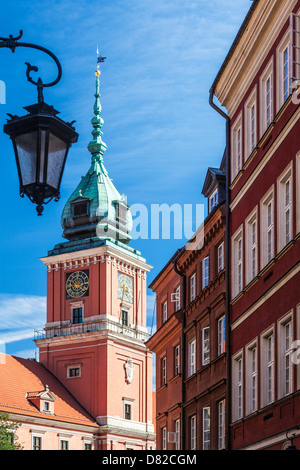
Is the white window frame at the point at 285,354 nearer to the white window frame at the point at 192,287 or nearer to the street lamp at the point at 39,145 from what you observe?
the street lamp at the point at 39,145

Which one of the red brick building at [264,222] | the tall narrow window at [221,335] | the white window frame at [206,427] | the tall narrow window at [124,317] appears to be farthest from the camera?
the tall narrow window at [124,317]

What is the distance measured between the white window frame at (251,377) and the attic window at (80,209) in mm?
61381

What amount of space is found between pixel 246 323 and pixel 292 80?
635 cm

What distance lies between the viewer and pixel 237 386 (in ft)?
78.2

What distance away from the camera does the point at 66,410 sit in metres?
69.1

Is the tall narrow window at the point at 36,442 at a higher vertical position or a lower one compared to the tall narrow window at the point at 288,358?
lower

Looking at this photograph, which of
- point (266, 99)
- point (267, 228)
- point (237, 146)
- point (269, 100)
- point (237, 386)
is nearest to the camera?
point (267, 228)

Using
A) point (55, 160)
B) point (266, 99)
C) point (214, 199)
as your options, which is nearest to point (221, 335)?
point (214, 199)

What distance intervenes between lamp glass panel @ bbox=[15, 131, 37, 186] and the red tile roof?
55.9 m

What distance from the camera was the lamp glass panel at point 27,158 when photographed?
8.32 metres

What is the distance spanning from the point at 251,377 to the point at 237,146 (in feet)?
21.0

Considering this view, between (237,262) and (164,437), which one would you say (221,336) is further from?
(164,437)

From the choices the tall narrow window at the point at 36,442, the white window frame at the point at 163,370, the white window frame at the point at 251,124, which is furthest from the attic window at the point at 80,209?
the white window frame at the point at 251,124

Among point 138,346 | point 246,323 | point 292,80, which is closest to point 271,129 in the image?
point 292,80
